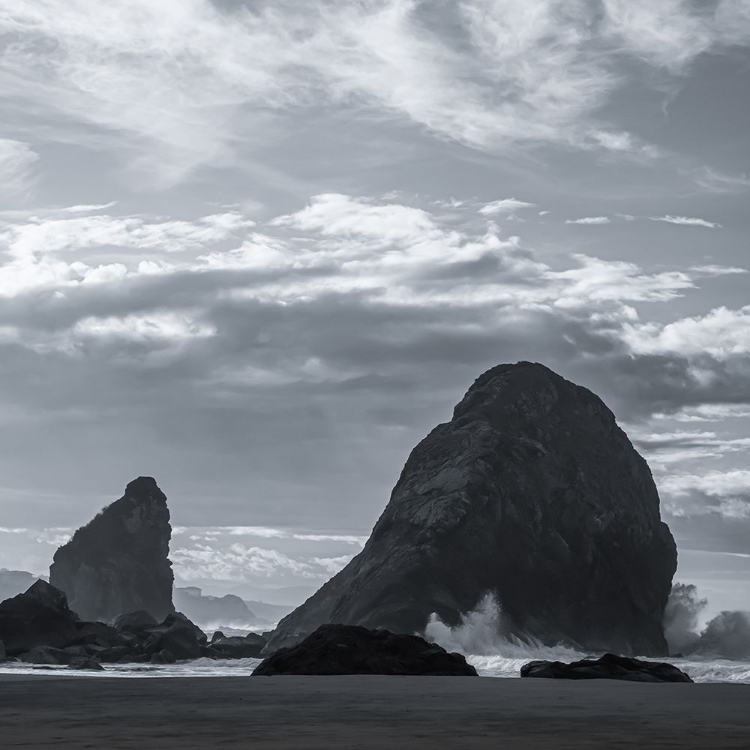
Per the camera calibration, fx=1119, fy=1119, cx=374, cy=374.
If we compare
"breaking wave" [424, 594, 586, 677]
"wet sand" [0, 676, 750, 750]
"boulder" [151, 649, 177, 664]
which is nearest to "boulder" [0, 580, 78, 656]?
"boulder" [151, 649, 177, 664]

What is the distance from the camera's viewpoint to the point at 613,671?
1716 inches

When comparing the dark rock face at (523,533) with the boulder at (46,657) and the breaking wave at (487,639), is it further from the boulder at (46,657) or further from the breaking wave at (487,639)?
the boulder at (46,657)

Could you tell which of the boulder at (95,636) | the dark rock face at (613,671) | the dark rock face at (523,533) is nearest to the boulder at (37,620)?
the boulder at (95,636)

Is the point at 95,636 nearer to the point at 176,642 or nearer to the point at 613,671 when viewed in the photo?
the point at 176,642

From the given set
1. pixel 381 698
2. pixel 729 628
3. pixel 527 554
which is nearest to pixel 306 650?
pixel 381 698

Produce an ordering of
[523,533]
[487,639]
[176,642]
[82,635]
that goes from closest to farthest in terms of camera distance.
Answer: [176,642] → [82,635] → [487,639] → [523,533]

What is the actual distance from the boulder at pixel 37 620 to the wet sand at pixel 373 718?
219 ft

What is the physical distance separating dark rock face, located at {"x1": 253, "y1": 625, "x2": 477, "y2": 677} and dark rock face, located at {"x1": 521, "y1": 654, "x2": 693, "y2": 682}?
6.63 m

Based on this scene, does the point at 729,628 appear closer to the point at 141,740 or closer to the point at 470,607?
the point at 470,607

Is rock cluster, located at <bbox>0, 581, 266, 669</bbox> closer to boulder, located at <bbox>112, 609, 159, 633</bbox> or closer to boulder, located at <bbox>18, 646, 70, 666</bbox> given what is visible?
boulder, located at <bbox>18, 646, 70, 666</bbox>

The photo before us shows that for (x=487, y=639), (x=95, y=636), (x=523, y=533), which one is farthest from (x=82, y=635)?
(x=523, y=533)

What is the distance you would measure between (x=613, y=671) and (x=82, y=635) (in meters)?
64.8

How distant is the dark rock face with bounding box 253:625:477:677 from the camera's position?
167 ft

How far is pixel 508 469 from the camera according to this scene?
394ft
